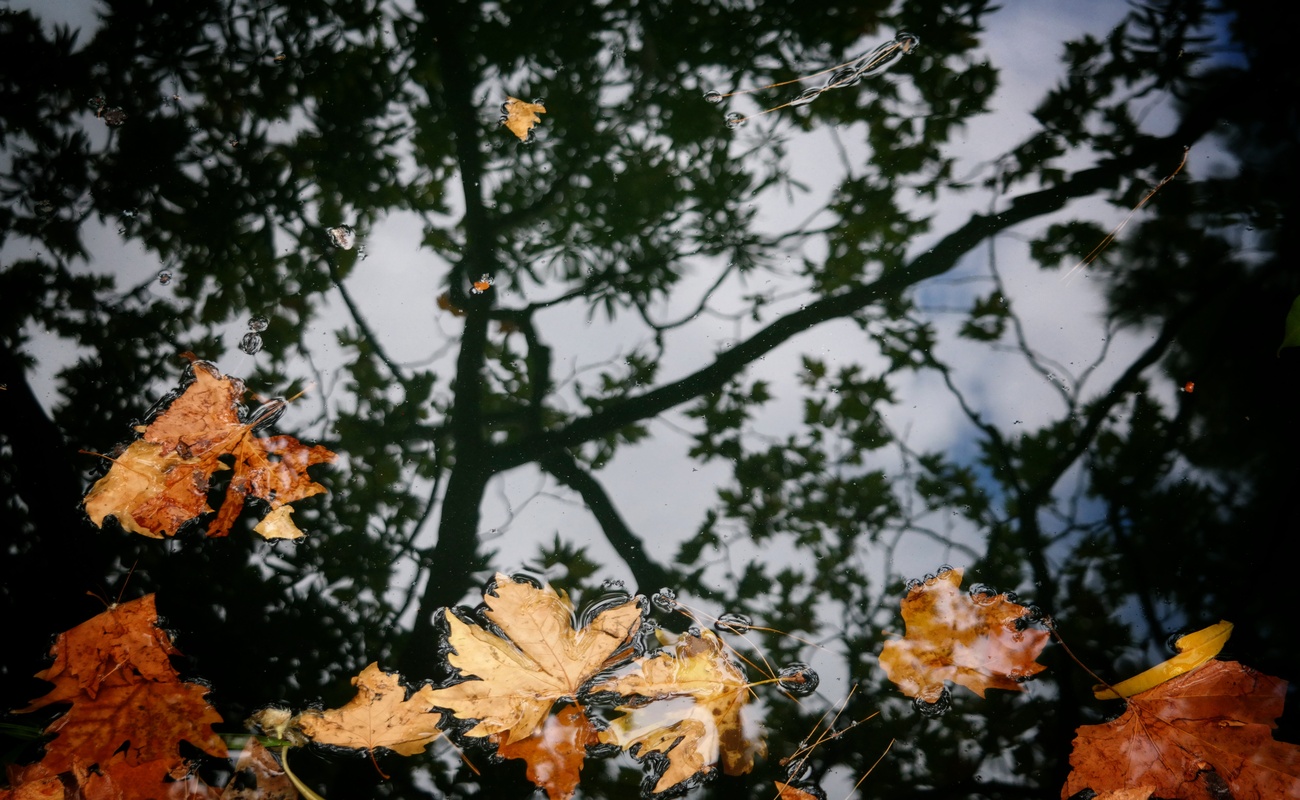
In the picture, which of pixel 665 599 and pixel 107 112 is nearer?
pixel 665 599

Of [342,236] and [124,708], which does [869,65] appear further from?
[124,708]

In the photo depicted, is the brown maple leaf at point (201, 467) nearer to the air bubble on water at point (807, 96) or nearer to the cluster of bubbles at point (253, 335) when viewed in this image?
the cluster of bubbles at point (253, 335)

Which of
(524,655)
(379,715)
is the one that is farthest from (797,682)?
(379,715)

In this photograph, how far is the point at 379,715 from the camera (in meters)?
1.38

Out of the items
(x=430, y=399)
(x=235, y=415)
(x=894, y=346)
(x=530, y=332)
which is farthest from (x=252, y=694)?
(x=894, y=346)

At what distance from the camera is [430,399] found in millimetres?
1415

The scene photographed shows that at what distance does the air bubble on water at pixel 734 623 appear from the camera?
135 centimetres

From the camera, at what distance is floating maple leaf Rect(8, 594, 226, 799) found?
1.26m

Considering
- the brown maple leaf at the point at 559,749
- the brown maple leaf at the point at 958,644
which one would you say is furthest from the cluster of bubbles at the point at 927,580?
the brown maple leaf at the point at 559,749

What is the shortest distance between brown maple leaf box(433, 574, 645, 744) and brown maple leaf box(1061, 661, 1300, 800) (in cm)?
121

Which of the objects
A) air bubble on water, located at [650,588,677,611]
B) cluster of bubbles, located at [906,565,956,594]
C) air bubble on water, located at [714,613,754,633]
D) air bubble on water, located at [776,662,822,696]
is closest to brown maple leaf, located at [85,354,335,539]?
air bubble on water, located at [650,588,677,611]

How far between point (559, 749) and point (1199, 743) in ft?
4.95

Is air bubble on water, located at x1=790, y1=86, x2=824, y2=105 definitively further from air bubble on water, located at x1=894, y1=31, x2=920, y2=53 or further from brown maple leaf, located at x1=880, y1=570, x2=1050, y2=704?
brown maple leaf, located at x1=880, y1=570, x2=1050, y2=704

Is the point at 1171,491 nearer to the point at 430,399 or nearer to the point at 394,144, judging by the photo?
the point at 430,399
